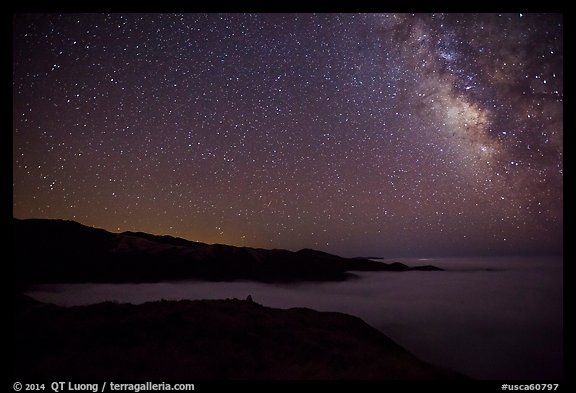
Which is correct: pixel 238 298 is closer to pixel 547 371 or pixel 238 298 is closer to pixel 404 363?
pixel 404 363

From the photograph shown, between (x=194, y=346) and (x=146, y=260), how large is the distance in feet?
30.3

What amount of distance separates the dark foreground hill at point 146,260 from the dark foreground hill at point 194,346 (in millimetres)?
4056

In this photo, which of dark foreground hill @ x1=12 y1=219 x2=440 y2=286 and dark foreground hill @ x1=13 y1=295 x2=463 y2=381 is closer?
dark foreground hill @ x1=13 y1=295 x2=463 y2=381

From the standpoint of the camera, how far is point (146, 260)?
13539 mm

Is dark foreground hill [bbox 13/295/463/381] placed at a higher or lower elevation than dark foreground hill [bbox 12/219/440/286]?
lower

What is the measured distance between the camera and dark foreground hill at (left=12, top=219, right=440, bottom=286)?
1131cm

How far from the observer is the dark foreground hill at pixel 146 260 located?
1131cm

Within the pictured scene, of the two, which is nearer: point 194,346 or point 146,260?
point 194,346

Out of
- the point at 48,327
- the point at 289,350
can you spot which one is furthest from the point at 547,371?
the point at 48,327

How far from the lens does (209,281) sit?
11.7m

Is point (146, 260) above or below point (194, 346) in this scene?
above

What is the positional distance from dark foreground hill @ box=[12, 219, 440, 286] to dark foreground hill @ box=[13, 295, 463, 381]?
406 cm
